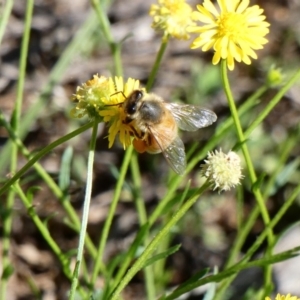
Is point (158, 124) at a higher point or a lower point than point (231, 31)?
lower

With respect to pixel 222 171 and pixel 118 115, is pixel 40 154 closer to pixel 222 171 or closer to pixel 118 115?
pixel 118 115

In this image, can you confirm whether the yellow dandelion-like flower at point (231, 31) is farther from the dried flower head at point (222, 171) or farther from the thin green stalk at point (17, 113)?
the thin green stalk at point (17, 113)

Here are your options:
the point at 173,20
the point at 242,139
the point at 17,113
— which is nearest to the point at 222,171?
the point at 242,139

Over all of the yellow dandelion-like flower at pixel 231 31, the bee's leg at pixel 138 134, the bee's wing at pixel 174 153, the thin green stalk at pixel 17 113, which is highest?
the yellow dandelion-like flower at pixel 231 31

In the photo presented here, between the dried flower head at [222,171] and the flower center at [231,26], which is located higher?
the flower center at [231,26]

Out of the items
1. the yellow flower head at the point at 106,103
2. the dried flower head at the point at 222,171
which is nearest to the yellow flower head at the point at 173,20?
the yellow flower head at the point at 106,103

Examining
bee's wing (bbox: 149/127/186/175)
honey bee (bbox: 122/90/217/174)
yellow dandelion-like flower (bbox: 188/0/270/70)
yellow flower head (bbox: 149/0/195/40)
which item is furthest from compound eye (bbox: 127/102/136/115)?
yellow flower head (bbox: 149/0/195/40)
